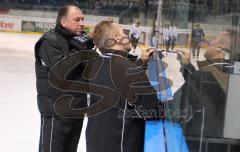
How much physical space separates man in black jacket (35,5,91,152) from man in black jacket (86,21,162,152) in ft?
1.14

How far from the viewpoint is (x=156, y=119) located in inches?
87.8

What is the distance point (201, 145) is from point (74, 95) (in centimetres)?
110

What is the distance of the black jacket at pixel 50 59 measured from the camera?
2.09 m

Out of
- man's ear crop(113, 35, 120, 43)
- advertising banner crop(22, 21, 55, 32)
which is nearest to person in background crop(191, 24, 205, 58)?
man's ear crop(113, 35, 120, 43)

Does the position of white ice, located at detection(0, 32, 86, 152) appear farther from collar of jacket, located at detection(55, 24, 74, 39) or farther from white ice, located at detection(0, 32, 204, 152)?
collar of jacket, located at detection(55, 24, 74, 39)

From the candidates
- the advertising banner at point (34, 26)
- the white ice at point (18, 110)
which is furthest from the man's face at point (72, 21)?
the advertising banner at point (34, 26)

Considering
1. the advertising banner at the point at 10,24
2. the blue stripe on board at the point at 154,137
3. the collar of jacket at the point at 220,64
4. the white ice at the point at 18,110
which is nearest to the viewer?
the collar of jacket at the point at 220,64

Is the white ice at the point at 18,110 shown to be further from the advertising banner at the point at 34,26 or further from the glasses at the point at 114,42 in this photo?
the advertising banner at the point at 34,26

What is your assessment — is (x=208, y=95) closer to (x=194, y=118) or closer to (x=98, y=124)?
(x=194, y=118)

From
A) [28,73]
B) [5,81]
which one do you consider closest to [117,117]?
[5,81]

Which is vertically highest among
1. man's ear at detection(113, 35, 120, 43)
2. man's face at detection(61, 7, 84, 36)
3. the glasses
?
man's face at detection(61, 7, 84, 36)

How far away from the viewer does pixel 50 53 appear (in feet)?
6.82

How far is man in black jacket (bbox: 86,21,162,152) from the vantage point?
63.4 inches

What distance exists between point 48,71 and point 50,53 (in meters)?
0.10
